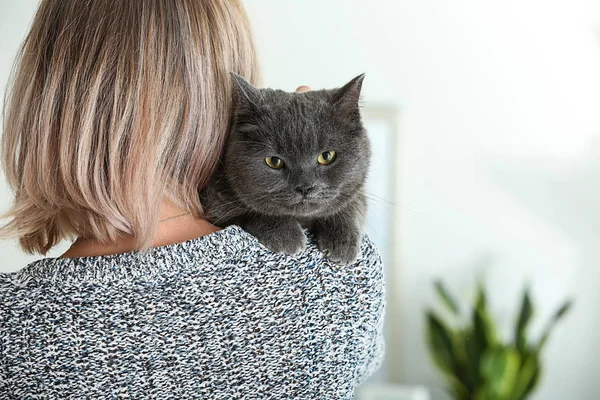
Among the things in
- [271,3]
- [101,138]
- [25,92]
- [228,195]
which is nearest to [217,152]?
[228,195]

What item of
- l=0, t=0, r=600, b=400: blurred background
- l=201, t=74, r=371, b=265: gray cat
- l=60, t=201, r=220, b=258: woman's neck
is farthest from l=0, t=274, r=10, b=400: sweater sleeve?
l=0, t=0, r=600, b=400: blurred background

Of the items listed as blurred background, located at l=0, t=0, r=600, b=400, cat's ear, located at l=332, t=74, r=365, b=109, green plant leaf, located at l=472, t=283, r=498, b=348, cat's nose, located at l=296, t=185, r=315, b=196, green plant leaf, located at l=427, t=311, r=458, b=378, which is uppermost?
cat's ear, located at l=332, t=74, r=365, b=109

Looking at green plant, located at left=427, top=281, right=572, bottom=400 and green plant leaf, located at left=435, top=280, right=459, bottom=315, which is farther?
green plant leaf, located at left=435, top=280, right=459, bottom=315

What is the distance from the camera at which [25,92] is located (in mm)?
869

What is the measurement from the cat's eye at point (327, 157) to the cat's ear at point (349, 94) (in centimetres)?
9

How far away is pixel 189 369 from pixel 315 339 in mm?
178

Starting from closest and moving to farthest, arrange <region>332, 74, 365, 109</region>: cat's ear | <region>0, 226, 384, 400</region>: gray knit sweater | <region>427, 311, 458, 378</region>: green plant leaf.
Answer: <region>0, 226, 384, 400</region>: gray knit sweater < <region>332, 74, 365, 109</region>: cat's ear < <region>427, 311, 458, 378</region>: green plant leaf

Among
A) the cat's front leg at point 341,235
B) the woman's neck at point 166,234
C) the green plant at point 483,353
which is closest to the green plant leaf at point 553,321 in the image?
the green plant at point 483,353

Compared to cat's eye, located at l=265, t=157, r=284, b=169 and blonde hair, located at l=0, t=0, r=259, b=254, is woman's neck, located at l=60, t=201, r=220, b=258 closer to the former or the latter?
blonde hair, located at l=0, t=0, r=259, b=254

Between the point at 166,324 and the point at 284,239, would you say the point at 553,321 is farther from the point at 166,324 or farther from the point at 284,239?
the point at 166,324

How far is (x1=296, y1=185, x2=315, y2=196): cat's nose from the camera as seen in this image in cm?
97

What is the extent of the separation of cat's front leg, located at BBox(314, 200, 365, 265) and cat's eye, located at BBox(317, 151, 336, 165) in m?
0.10

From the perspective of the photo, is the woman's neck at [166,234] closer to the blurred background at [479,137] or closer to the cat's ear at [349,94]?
the cat's ear at [349,94]

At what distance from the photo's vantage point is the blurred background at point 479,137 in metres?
2.37
